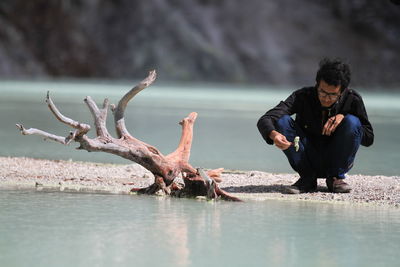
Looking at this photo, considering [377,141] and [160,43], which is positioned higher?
[160,43]

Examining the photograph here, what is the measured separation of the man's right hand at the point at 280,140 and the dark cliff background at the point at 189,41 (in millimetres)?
23751

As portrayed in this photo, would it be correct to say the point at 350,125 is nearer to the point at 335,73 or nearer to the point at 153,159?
the point at 335,73

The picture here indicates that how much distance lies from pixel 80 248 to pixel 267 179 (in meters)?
2.60

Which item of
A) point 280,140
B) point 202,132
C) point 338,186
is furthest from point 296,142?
point 202,132

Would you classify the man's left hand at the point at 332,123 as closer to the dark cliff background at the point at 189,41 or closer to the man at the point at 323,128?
the man at the point at 323,128

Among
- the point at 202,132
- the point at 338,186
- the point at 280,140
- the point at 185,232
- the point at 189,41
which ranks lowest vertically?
the point at 185,232

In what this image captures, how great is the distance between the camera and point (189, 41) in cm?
2994

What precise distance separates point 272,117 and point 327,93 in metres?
0.33

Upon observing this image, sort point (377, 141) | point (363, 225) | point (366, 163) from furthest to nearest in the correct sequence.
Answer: point (377, 141), point (366, 163), point (363, 225)

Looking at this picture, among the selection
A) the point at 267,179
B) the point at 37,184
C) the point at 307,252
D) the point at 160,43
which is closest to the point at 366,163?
the point at 267,179

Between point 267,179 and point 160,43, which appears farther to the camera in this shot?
point 160,43

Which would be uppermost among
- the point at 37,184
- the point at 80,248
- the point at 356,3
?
the point at 356,3

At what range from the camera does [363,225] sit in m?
4.18

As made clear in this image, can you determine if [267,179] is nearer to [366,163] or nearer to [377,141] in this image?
[366,163]
